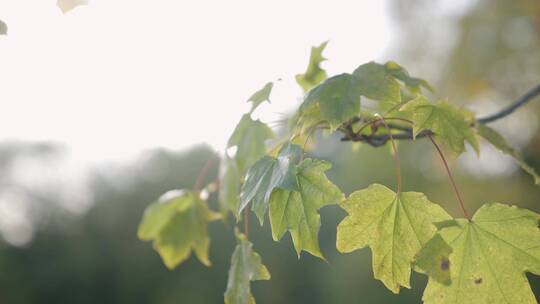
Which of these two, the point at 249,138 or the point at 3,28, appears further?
the point at 249,138

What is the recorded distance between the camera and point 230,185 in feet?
3.88

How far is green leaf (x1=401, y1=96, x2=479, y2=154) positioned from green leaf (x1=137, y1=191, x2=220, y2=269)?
64cm

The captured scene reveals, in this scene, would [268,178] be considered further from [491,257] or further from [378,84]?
[491,257]

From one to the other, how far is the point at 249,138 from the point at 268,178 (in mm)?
360

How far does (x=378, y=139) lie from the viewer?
1038 millimetres

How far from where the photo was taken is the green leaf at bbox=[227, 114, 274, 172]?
1.12 metres

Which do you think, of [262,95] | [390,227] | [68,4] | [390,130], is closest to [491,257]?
[390,227]

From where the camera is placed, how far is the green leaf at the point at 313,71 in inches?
47.3

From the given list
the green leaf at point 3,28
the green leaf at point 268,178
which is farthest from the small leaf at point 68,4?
the green leaf at point 268,178

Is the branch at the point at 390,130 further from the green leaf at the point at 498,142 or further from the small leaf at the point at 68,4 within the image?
the small leaf at the point at 68,4

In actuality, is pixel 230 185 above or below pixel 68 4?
below

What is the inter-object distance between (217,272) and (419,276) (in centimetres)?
299

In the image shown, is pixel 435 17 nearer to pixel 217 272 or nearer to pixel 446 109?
pixel 217 272

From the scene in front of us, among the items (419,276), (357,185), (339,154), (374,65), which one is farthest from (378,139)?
(339,154)
